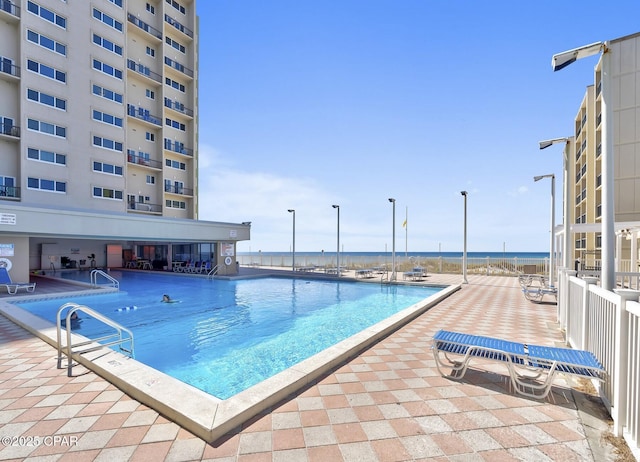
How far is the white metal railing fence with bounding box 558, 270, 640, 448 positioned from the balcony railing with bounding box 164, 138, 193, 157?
31536mm

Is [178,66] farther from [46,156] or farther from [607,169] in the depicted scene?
[607,169]

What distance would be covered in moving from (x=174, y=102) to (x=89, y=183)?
468 inches

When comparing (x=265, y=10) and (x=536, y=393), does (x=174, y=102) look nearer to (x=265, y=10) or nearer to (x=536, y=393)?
(x=265, y=10)

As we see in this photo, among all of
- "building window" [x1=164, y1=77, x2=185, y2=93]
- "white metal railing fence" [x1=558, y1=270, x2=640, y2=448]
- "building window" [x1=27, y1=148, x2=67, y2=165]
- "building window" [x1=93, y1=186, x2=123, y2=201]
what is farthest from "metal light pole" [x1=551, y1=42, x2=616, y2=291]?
"building window" [x1=164, y1=77, x2=185, y2=93]

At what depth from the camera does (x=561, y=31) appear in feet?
23.4

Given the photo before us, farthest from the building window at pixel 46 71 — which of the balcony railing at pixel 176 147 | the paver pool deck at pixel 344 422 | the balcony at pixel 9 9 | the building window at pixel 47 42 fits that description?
the paver pool deck at pixel 344 422

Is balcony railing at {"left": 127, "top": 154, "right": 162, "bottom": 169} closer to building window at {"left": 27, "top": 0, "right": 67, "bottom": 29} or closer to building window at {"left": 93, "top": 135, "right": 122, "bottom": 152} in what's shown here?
building window at {"left": 93, "top": 135, "right": 122, "bottom": 152}

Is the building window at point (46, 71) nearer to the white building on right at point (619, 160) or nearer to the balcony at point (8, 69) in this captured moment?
the balcony at point (8, 69)

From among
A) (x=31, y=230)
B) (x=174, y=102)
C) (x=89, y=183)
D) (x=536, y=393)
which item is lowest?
(x=536, y=393)

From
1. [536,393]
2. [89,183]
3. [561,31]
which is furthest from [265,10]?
[89,183]

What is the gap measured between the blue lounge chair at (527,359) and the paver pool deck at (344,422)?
0.18 m

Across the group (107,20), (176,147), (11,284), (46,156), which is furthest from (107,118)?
(11,284)

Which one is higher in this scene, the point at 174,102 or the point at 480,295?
the point at 174,102

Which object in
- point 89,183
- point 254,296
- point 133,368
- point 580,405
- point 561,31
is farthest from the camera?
point 89,183
